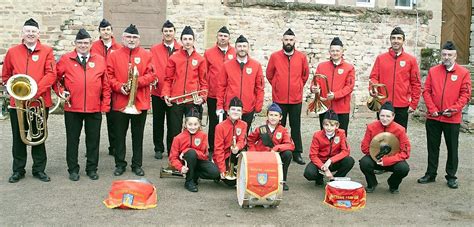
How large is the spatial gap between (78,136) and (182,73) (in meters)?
1.71

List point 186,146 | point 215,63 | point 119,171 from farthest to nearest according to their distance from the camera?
point 215,63, point 119,171, point 186,146

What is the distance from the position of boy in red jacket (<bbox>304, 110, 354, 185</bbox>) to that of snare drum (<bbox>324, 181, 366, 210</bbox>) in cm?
72

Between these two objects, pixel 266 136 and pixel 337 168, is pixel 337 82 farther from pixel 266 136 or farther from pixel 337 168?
pixel 266 136

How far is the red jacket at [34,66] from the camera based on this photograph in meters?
7.43

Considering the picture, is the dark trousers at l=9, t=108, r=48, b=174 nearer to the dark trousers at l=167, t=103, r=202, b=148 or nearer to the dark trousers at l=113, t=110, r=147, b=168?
the dark trousers at l=113, t=110, r=147, b=168

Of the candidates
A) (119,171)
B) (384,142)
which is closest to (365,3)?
(384,142)

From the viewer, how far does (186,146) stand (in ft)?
24.3

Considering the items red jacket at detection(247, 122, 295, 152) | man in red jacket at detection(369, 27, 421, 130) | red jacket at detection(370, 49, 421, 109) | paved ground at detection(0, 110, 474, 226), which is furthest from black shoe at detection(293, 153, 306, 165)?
red jacket at detection(247, 122, 295, 152)

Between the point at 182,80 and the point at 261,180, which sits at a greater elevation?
the point at 182,80

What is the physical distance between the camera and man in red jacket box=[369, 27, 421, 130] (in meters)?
8.64

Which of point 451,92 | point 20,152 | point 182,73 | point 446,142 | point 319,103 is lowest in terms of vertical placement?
point 20,152

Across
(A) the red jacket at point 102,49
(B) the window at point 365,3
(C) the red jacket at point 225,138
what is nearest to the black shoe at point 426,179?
(C) the red jacket at point 225,138

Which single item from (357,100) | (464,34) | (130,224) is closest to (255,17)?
(357,100)

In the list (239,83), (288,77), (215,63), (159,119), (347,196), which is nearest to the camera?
Answer: (347,196)
